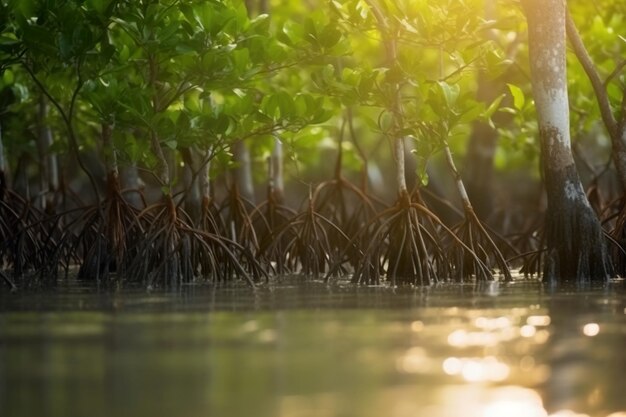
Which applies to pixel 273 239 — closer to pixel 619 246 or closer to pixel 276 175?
pixel 276 175

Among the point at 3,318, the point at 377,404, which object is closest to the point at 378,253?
the point at 3,318

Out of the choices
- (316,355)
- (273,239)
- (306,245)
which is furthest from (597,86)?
(316,355)

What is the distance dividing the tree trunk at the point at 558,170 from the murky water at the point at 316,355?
3.58ft

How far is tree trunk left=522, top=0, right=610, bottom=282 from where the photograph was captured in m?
11.2

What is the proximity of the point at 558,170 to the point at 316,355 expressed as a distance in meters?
5.16

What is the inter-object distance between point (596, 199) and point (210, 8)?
5.49m

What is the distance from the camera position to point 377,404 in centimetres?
523

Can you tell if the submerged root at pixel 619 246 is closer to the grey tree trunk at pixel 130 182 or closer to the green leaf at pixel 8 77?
the grey tree trunk at pixel 130 182

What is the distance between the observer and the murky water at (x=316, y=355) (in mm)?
5277

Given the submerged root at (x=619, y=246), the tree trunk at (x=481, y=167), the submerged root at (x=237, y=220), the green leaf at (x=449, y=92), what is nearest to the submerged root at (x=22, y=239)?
the submerged root at (x=237, y=220)

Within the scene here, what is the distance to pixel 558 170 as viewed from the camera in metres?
11.4

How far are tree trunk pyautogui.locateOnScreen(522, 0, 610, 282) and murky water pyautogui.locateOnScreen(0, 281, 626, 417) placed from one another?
1090 millimetres

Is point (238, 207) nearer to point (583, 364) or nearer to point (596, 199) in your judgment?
point (596, 199)

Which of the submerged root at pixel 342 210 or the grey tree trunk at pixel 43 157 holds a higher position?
the grey tree trunk at pixel 43 157
